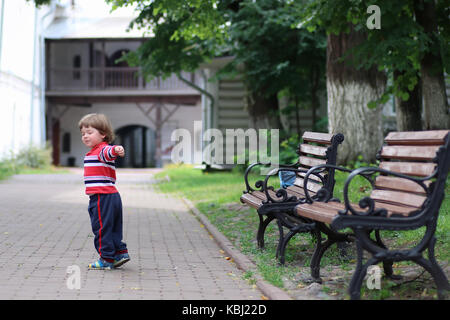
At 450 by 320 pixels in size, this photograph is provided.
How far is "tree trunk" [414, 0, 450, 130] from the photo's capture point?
9742 millimetres

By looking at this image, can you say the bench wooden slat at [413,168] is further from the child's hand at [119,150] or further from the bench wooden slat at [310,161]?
the child's hand at [119,150]

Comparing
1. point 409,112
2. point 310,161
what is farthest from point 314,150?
point 409,112

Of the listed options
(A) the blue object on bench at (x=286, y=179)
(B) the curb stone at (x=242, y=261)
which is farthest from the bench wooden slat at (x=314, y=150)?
(B) the curb stone at (x=242, y=261)

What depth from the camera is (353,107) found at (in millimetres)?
12320

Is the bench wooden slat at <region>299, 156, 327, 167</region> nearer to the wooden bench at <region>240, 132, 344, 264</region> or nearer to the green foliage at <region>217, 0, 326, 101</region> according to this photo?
the wooden bench at <region>240, 132, 344, 264</region>

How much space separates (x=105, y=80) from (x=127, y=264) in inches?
1102

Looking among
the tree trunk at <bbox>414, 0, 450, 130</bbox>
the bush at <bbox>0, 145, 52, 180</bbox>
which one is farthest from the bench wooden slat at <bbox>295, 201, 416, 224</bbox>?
the bush at <bbox>0, 145, 52, 180</bbox>

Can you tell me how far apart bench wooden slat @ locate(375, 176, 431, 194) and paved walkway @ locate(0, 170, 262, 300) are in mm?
1289

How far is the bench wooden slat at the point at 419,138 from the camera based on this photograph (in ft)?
14.3

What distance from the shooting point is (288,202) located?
19.2 feet

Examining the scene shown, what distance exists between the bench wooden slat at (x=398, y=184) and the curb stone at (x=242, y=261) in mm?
1159
